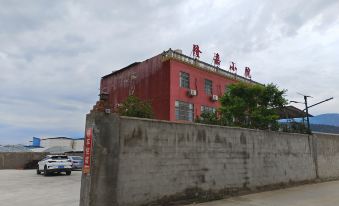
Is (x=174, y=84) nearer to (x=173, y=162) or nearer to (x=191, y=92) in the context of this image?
(x=191, y=92)

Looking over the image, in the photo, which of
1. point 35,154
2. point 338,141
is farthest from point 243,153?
point 35,154

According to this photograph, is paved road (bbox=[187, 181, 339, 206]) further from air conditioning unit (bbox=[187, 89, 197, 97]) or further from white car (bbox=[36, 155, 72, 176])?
air conditioning unit (bbox=[187, 89, 197, 97])

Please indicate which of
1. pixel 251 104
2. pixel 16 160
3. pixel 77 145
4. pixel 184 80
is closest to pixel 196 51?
pixel 184 80

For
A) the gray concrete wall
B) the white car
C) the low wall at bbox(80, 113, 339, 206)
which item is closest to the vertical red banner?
the low wall at bbox(80, 113, 339, 206)

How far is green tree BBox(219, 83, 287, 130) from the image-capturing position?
2178cm

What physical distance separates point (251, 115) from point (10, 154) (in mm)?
24822

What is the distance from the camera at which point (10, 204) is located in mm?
10898

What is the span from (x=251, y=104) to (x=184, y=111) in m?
8.13

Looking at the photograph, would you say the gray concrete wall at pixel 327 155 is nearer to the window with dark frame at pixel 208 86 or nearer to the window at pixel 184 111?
the window at pixel 184 111

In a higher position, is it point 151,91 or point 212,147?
point 151,91

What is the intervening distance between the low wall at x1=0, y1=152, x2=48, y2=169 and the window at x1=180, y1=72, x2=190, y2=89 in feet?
55.7

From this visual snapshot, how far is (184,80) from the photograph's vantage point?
3134 centimetres

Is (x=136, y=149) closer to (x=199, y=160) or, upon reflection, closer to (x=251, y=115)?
(x=199, y=160)

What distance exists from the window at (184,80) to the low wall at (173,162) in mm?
15015
